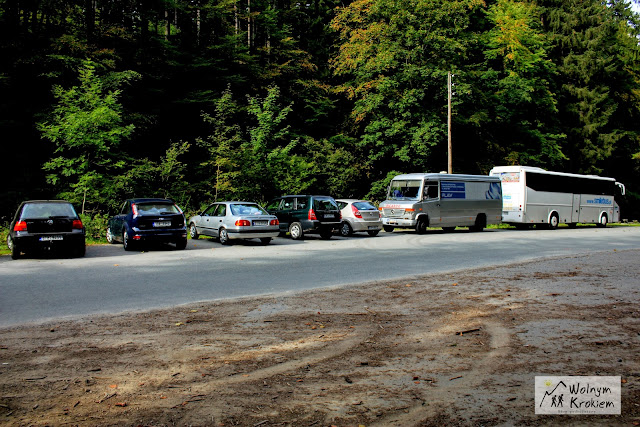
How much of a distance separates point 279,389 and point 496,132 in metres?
45.0

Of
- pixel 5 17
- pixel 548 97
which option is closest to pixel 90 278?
pixel 5 17

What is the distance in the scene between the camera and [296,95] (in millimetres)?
41469

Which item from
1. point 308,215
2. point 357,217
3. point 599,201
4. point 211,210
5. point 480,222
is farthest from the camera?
point 599,201

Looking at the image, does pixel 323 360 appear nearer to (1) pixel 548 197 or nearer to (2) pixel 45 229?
(2) pixel 45 229

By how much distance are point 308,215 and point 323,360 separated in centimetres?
1637

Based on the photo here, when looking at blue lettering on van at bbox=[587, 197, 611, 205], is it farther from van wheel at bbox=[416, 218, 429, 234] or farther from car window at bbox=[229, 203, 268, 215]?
car window at bbox=[229, 203, 268, 215]

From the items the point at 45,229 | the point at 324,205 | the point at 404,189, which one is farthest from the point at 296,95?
the point at 45,229

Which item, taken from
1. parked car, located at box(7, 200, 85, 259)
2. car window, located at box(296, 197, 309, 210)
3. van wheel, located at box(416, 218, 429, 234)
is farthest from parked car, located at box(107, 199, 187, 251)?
van wheel, located at box(416, 218, 429, 234)

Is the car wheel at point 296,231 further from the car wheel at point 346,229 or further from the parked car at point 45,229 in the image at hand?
the parked car at point 45,229

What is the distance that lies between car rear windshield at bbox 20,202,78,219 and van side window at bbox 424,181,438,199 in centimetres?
1733

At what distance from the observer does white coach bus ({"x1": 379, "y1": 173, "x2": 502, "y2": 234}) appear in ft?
88.6

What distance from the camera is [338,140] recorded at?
41.9m

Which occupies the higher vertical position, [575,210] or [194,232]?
[575,210]

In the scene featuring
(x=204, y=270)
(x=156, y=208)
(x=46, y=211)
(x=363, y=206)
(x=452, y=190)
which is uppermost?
(x=452, y=190)
